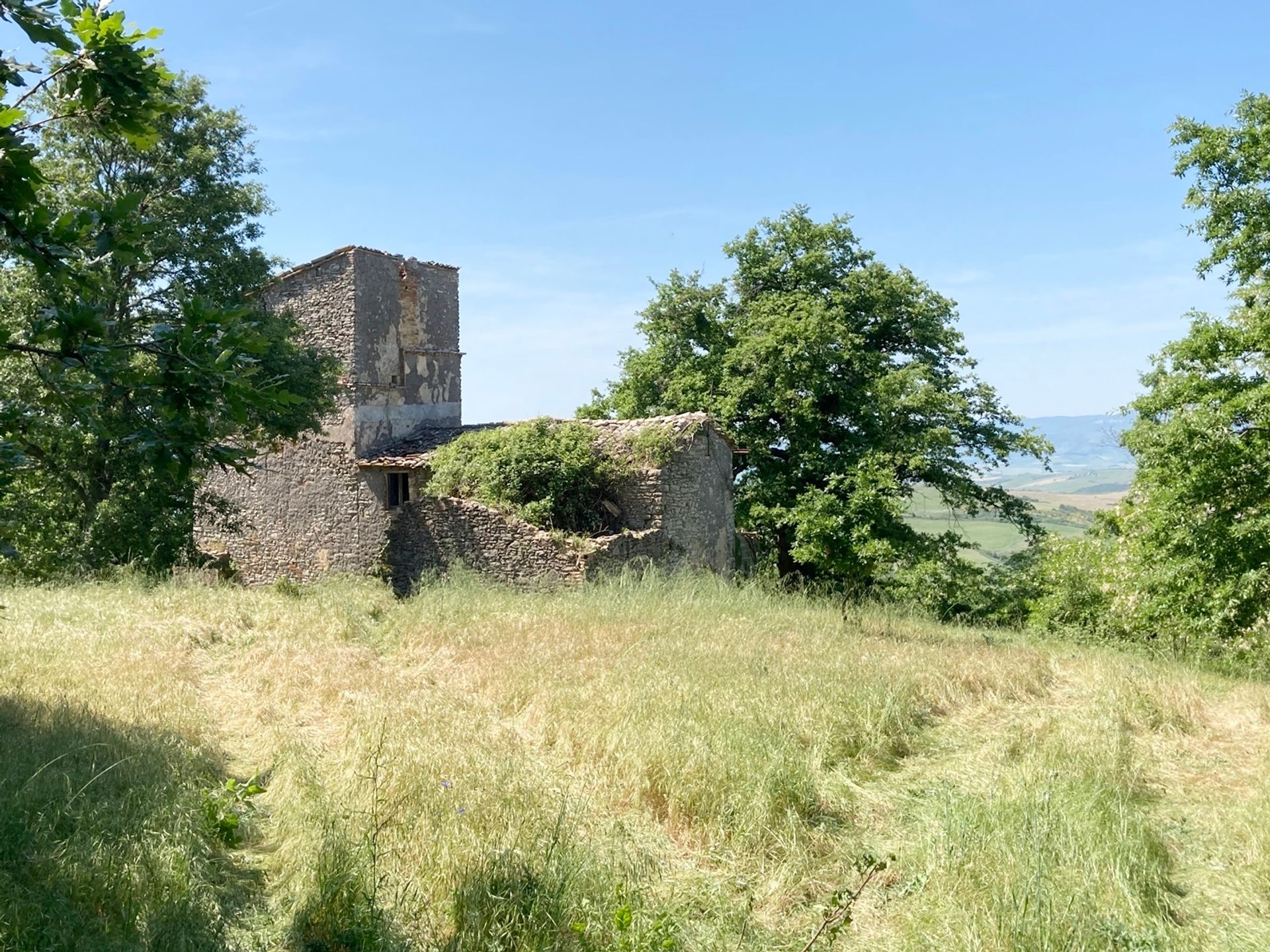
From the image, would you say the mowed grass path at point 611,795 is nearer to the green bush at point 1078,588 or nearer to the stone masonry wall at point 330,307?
the stone masonry wall at point 330,307

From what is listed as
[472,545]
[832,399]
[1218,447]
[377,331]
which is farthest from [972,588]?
[377,331]

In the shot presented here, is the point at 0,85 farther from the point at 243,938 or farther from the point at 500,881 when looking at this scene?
the point at 500,881

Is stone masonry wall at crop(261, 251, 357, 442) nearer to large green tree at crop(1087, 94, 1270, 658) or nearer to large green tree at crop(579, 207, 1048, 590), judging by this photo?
large green tree at crop(579, 207, 1048, 590)

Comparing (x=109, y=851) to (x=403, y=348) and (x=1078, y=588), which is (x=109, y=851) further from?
(x=1078, y=588)

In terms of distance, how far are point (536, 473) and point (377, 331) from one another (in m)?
5.60

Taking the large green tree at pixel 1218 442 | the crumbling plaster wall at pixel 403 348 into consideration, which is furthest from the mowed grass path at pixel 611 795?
the crumbling plaster wall at pixel 403 348

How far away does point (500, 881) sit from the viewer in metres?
5.17

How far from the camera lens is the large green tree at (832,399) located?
20844mm

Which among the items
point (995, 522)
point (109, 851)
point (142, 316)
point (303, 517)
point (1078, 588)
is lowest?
point (995, 522)

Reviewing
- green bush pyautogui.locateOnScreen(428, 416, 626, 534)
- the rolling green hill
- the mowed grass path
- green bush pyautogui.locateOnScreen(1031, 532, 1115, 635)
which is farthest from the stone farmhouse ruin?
green bush pyautogui.locateOnScreen(1031, 532, 1115, 635)

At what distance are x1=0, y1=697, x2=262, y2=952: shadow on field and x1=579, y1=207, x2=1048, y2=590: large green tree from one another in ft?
52.7

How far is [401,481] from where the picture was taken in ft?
63.6

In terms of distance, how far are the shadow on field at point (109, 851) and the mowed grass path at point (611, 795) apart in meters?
0.02

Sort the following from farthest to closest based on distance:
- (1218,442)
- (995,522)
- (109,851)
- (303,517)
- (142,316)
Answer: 1. (995,522)
2. (303,517)
3. (142,316)
4. (1218,442)
5. (109,851)
